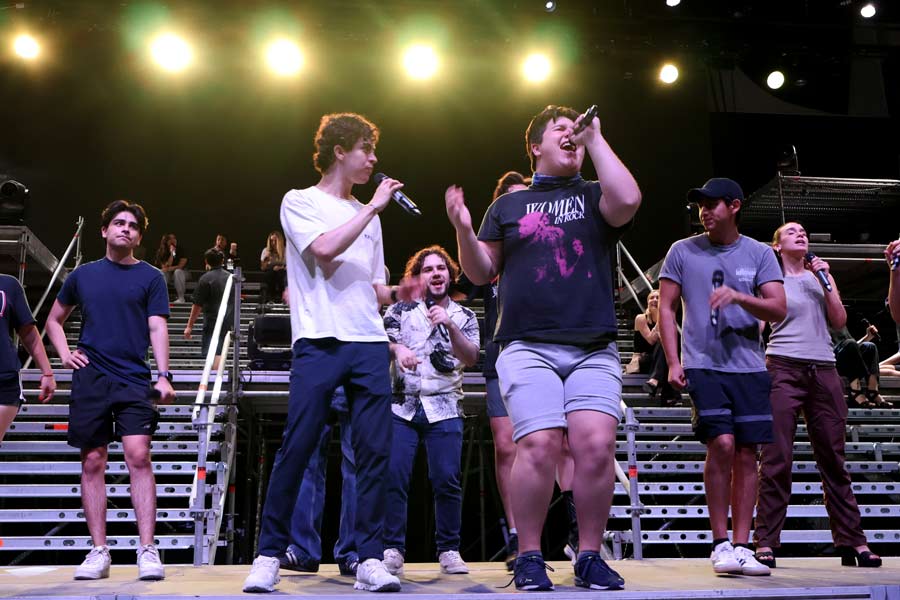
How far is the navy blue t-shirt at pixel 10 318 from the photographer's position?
456 cm

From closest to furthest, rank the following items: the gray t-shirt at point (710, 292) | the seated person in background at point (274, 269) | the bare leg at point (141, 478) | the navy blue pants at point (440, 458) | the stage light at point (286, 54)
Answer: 1. the gray t-shirt at point (710, 292)
2. the bare leg at point (141, 478)
3. the navy blue pants at point (440, 458)
4. the seated person in background at point (274, 269)
5. the stage light at point (286, 54)

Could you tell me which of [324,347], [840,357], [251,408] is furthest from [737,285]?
[251,408]

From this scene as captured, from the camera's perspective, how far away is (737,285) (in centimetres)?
412

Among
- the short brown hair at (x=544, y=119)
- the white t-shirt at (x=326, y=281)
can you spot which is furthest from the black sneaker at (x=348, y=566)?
the short brown hair at (x=544, y=119)

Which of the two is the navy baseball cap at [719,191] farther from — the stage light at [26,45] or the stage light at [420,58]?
the stage light at [26,45]

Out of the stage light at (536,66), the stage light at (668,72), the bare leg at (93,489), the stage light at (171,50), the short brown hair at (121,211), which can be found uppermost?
the stage light at (171,50)

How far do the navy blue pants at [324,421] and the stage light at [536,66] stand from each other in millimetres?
10715

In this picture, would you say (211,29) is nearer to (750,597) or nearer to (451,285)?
(451,285)

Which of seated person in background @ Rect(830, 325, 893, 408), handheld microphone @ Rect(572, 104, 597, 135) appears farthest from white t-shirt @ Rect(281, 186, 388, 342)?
seated person in background @ Rect(830, 325, 893, 408)

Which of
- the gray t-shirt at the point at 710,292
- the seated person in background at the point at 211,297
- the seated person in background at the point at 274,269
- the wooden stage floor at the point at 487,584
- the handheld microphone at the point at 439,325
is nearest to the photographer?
the wooden stage floor at the point at 487,584

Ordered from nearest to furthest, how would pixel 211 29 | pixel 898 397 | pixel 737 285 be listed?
pixel 737 285, pixel 898 397, pixel 211 29

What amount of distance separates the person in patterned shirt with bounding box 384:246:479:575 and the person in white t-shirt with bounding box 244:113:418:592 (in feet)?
2.81

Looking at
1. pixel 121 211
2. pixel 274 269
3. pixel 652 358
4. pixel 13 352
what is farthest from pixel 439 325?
pixel 274 269

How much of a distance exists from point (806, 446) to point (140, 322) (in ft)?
20.2
